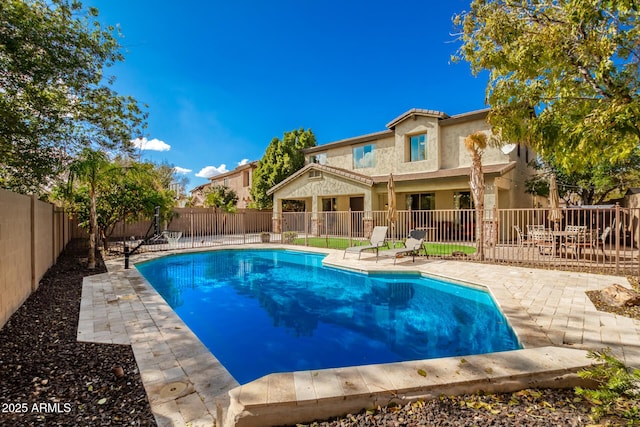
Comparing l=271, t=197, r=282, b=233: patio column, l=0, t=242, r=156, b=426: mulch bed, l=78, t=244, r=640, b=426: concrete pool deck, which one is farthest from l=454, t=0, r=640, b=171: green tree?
l=271, t=197, r=282, b=233: patio column

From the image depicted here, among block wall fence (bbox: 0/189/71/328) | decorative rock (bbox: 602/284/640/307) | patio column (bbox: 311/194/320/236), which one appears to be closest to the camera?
block wall fence (bbox: 0/189/71/328)

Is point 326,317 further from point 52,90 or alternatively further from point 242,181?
point 242,181

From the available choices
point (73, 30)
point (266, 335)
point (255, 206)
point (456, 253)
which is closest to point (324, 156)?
point (255, 206)

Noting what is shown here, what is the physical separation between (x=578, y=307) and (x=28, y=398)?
856cm

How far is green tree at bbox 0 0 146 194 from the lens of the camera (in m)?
7.09

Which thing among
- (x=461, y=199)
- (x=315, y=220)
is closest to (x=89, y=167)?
(x=315, y=220)

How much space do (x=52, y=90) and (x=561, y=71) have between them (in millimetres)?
12235

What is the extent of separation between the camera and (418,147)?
1978 centimetres

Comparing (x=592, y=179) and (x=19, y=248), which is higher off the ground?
(x=592, y=179)

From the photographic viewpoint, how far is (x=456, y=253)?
12.1 metres

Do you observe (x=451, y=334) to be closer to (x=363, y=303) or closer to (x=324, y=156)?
(x=363, y=303)

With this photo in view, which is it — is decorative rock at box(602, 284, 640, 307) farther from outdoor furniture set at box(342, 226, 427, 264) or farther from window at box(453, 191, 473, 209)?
window at box(453, 191, 473, 209)

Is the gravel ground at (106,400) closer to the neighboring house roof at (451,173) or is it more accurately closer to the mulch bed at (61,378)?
the mulch bed at (61,378)

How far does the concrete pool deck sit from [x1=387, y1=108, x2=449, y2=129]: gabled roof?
1374 centimetres
